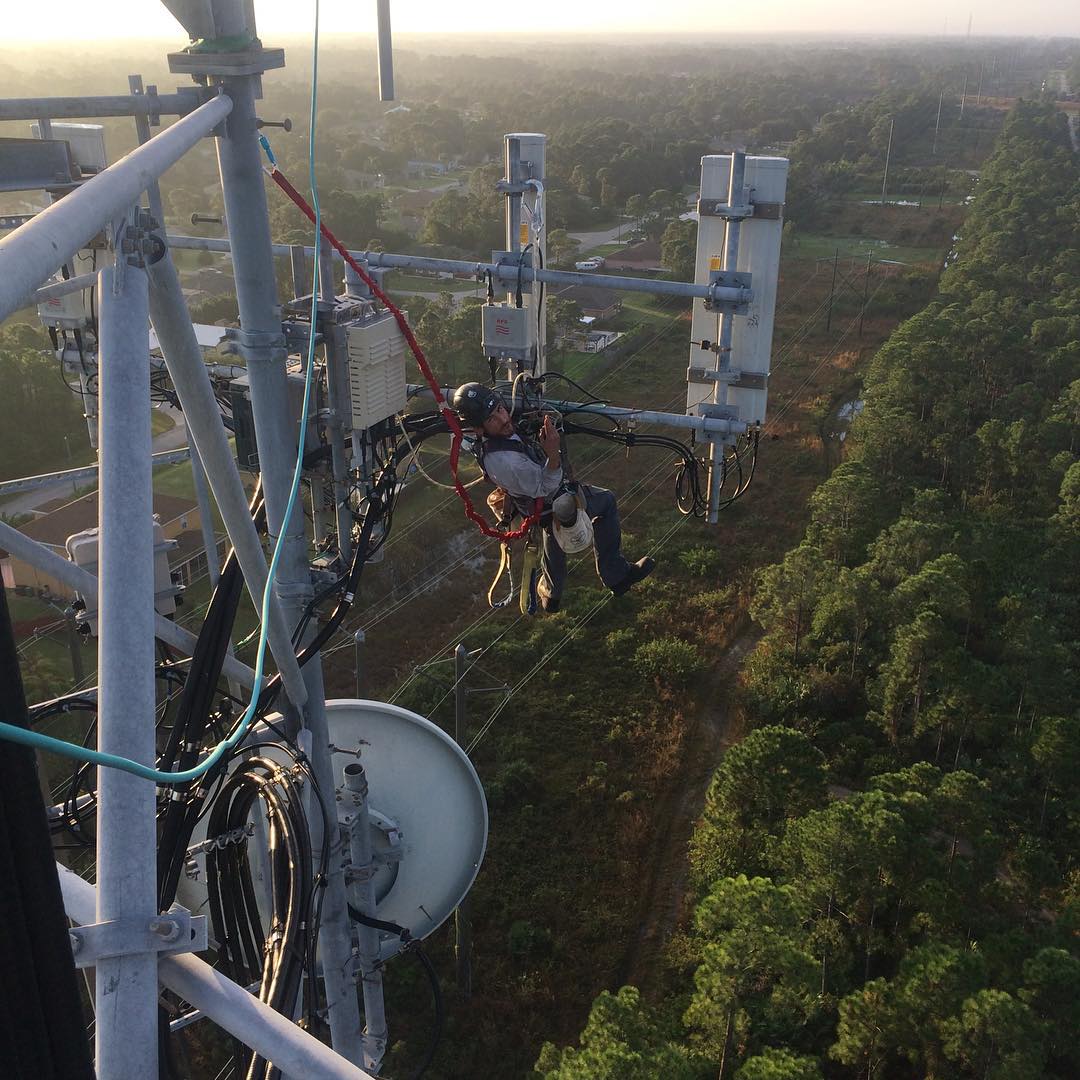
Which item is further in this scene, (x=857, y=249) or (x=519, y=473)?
(x=857, y=249)

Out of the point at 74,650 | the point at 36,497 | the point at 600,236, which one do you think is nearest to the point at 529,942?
the point at 74,650

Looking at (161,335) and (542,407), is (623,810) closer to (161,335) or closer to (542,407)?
(542,407)

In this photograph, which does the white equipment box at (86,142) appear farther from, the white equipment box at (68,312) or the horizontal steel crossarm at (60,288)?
the horizontal steel crossarm at (60,288)

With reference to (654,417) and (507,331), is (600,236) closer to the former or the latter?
(507,331)

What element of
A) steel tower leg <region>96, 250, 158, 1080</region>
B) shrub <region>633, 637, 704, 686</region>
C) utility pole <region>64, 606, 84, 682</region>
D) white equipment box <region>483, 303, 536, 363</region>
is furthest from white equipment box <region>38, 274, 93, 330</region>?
shrub <region>633, 637, 704, 686</region>

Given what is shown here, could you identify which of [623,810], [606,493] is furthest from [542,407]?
[623,810]

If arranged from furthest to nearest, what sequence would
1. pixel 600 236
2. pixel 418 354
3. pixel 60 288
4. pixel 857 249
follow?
pixel 600 236 → pixel 857 249 → pixel 418 354 → pixel 60 288

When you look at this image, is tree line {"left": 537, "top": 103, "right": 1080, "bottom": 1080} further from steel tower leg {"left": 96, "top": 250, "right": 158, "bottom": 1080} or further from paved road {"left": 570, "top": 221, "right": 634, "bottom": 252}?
paved road {"left": 570, "top": 221, "right": 634, "bottom": 252}
